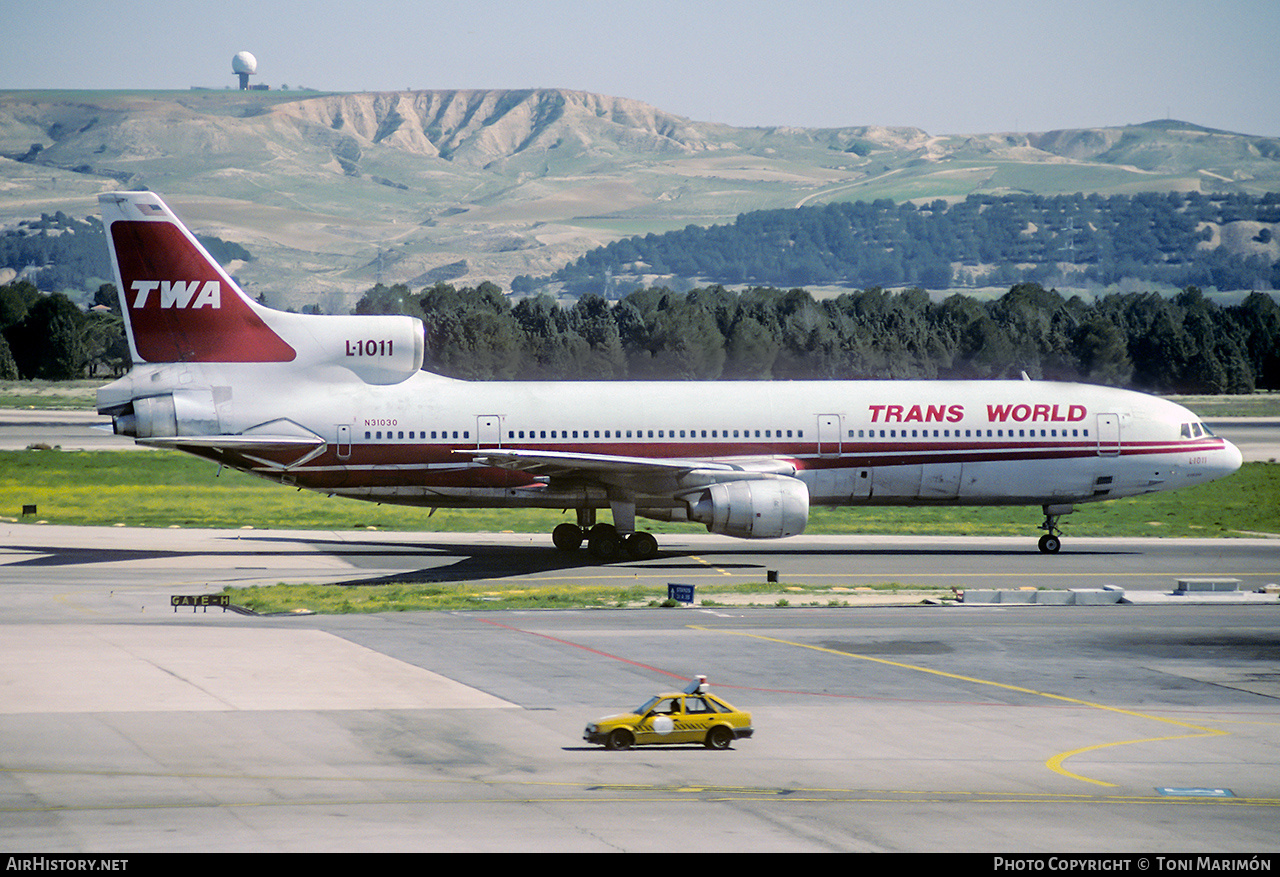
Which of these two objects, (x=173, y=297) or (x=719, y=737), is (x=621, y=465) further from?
(x=719, y=737)

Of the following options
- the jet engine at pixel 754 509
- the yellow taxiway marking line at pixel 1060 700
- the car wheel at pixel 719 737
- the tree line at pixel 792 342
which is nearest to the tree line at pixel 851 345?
the tree line at pixel 792 342

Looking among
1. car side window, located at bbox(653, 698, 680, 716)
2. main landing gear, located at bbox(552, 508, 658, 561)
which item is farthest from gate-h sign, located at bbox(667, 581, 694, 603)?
car side window, located at bbox(653, 698, 680, 716)

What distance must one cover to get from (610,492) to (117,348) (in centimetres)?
16249

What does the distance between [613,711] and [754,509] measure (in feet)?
62.0

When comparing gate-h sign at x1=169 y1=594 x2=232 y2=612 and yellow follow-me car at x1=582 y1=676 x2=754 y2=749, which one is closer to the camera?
yellow follow-me car at x1=582 y1=676 x2=754 y2=749

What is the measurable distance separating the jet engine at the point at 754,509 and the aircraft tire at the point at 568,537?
20.3 feet

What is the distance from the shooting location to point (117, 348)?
19175 cm

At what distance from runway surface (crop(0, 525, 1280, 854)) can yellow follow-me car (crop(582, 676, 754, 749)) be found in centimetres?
32

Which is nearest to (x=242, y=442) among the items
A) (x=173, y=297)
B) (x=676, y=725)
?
(x=173, y=297)

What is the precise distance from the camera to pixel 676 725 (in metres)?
23.0

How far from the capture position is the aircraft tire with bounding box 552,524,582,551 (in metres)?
49.0

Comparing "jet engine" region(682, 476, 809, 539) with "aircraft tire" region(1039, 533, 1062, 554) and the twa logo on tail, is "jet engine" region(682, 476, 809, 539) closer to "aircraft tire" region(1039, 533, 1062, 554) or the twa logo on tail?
"aircraft tire" region(1039, 533, 1062, 554)
